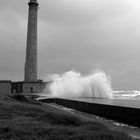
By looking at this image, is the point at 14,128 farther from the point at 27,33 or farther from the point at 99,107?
the point at 27,33

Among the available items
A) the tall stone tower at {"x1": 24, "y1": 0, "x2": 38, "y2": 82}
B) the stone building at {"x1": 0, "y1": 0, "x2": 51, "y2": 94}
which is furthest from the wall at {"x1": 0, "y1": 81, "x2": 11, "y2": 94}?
the tall stone tower at {"x1": 24, "y1": 0, "x2": 38, "y2": 82}

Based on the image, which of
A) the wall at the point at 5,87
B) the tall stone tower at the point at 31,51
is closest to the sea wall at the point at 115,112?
the tall stone tower at the point at 31,51

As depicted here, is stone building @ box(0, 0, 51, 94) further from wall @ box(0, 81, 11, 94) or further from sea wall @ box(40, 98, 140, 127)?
sea wall @ box(40, 98, 140, 127)

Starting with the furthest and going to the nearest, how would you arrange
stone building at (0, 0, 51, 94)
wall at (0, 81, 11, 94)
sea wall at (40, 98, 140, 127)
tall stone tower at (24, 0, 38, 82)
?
wall at (0, 81, 11, 94), stone building at (0, 0, 51, 94), tall stone tower at (24, 0, 38, 82), sea wall at (40, 98, 140, 127)

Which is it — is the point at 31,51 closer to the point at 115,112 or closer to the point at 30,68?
the point at 30,68

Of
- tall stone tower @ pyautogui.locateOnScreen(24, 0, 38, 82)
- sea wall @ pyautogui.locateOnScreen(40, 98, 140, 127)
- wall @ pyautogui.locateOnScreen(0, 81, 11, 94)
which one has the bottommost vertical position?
sea wall @ pyautogui.locateOnScreen(40, 98, 140, 127)

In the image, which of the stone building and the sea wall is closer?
the sea wall

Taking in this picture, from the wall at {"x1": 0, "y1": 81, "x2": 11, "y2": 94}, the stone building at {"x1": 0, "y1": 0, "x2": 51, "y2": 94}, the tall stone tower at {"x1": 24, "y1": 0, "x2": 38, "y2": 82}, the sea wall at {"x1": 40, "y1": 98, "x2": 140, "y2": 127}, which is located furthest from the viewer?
the wall at {"x1": 0, "y1": 81, "x2": 11, "y2": 94}

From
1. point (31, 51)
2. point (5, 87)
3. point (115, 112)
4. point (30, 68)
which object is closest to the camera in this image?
point (115, 112)

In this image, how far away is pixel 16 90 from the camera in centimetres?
4716

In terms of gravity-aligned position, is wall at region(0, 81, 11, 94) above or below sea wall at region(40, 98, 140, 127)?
above

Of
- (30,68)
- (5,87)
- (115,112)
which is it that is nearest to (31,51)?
(30,68)

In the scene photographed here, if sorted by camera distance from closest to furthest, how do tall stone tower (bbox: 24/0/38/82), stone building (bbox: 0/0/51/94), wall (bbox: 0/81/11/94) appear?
tall stone tower (bbox: 24/0/38/82) < stone building (bbox: 0/0/51/94) < wall (bbox: 0/81/11/94)

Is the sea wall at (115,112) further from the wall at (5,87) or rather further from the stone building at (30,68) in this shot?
the wall at (5,87)
